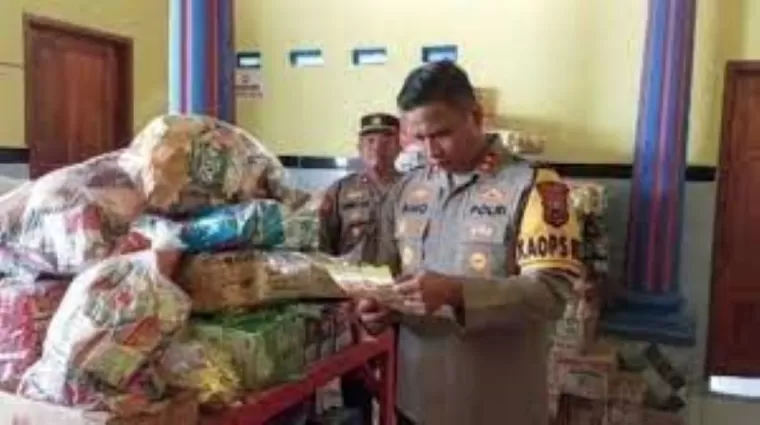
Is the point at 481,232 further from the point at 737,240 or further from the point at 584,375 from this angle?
the point at 737,240

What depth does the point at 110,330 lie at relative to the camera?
3.15ft

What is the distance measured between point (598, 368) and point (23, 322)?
3.74m

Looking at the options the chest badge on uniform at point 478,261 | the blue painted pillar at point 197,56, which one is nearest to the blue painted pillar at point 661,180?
the blue painted pillar at point 197,56

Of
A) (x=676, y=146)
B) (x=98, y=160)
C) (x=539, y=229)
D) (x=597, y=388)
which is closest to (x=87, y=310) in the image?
(x=98, y=160)

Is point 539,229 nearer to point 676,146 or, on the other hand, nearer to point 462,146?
point 462,146

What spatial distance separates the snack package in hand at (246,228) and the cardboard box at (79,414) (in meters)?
0.24

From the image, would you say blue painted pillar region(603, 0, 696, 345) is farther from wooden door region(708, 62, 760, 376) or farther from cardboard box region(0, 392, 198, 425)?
cardboard box region(0, 392, 198, 425)

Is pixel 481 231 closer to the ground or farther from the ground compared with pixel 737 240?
farther from the ground

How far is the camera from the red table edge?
1.13 meters

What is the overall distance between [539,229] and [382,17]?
457cm

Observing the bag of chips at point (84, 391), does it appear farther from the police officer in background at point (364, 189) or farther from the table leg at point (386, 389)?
the police officer in background at point (364, 189)

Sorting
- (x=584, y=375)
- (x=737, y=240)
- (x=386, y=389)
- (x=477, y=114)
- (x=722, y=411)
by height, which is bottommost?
(x=722, y=411)

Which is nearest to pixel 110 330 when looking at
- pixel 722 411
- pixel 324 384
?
pixel 324 384

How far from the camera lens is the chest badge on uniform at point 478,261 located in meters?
1.84
